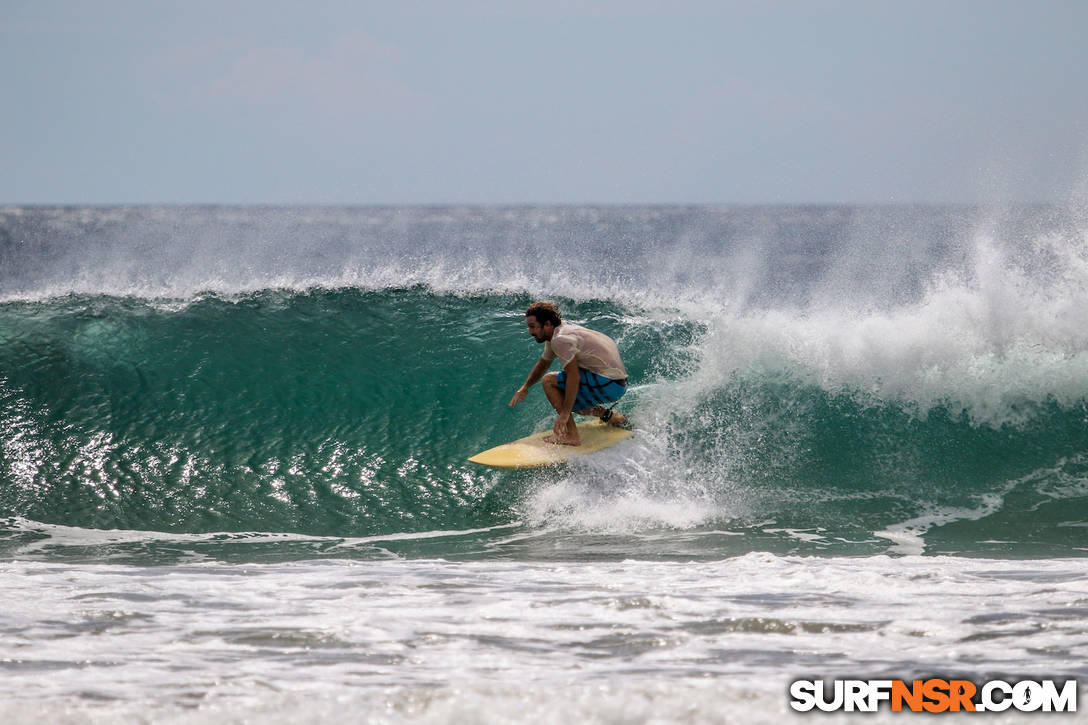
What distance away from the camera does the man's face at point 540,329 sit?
276 inches

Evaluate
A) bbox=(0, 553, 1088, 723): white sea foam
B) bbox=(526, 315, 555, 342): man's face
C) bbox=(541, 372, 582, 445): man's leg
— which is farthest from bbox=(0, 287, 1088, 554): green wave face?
bbox=(0, 553, 1088, 723): white sea foam

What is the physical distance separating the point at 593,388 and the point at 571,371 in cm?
34

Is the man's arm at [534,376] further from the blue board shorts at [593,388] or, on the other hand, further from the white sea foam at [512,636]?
the white sea foam at [512,636]

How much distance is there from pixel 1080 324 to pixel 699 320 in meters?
3.51

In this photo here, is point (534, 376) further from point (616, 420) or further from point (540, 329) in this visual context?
point (616, 420)

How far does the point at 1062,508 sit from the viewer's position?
7.13 metres

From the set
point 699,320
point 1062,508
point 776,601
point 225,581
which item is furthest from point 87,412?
point 1062,508

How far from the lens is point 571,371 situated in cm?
713

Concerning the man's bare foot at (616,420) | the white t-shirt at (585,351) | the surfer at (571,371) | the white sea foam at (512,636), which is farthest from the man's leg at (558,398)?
the white sea foam at (512,636)

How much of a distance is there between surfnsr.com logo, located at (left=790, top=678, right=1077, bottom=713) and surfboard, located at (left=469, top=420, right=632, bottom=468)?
13.1ft

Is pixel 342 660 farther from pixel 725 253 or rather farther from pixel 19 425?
pixel 725 253

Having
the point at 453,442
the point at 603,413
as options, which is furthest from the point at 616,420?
the point at 453,442

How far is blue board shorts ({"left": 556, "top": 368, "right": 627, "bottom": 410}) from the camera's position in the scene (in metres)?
7.31

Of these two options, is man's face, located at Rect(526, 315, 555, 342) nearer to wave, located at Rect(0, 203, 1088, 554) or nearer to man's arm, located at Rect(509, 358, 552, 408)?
man's arm, located at Rect(509, 358, 552, 408)
